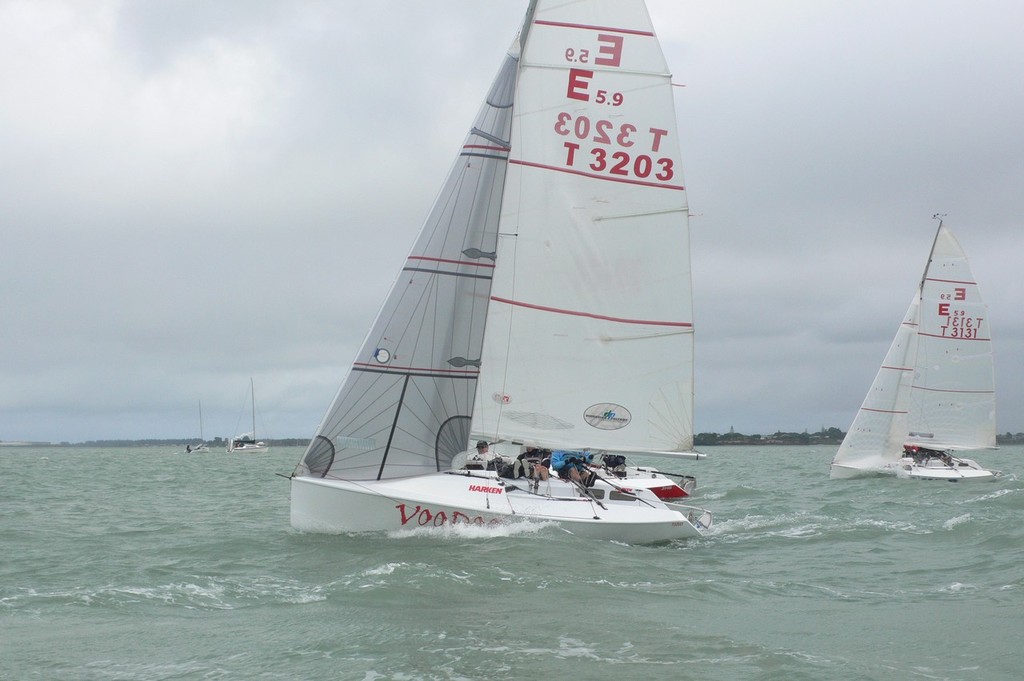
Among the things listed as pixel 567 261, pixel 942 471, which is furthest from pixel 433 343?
pixel 942 471

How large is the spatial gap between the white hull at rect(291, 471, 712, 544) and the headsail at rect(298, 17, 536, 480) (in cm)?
45

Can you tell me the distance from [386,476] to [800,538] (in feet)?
24.8

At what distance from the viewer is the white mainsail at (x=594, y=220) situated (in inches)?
633

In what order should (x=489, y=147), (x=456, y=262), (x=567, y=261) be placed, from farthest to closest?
(x=489, y=147)
(x=567, y=261)
(x=456, y=262)

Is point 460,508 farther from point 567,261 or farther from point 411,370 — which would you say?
point 567,261

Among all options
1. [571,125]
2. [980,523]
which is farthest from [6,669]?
[980,523]

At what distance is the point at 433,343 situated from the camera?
51.5ft

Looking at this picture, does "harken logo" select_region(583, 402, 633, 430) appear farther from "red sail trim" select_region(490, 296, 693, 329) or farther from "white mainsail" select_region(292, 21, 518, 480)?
"white mainsail" select_region(292, 21, 518, 480)

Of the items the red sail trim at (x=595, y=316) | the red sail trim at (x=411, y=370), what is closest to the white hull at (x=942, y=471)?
the red sail trim at (x=595, y=316)

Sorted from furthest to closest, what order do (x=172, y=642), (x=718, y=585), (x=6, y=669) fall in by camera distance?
(x=718, y=585) → (x=172, y=642) → (x=6, y=669)

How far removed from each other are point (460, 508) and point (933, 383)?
96.2ft

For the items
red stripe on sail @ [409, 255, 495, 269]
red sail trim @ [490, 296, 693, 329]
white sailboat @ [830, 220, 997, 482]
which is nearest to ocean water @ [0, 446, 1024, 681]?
red sail trim @ [490, 296, 693, 329]

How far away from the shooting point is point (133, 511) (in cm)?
2316

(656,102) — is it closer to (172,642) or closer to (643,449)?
(643,449)
